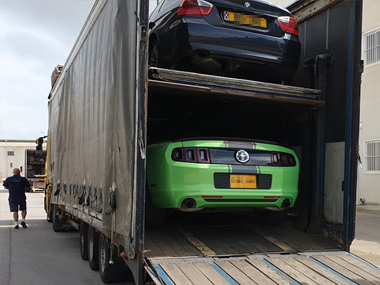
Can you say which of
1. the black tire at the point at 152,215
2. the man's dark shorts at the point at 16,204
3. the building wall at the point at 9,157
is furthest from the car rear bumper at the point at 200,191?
the building wall at the point at 9,157

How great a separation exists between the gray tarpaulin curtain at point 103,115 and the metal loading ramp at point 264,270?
58cm

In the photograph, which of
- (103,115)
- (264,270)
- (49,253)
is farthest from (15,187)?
(264,270)

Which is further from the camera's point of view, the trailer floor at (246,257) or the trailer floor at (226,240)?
the trailer floor at (226,240)

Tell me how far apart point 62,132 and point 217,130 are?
348 cm

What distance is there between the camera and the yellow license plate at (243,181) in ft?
15.0

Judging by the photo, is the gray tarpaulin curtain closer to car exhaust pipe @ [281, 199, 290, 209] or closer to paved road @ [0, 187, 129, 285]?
paved road @ [0, 187, 129, 285]

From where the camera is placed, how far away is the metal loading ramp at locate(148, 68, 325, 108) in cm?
447

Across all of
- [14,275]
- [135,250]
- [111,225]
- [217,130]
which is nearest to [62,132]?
[14,275]

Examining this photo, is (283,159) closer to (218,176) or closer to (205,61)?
(218,176)

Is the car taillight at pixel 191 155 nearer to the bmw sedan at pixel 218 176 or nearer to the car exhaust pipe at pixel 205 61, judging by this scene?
the bmw sedan at pixel 218 176

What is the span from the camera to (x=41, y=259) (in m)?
7.78

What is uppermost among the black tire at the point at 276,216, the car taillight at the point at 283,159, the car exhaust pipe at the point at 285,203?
the car taillight at the point at 283,159

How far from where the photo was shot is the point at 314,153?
17.4ft

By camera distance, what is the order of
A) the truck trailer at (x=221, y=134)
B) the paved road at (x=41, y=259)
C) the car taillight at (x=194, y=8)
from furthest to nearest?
the paved road at (x=41, y=259) → the car taillight at (x=194, y=8) → the truck trailer at (x=221, y=134)
